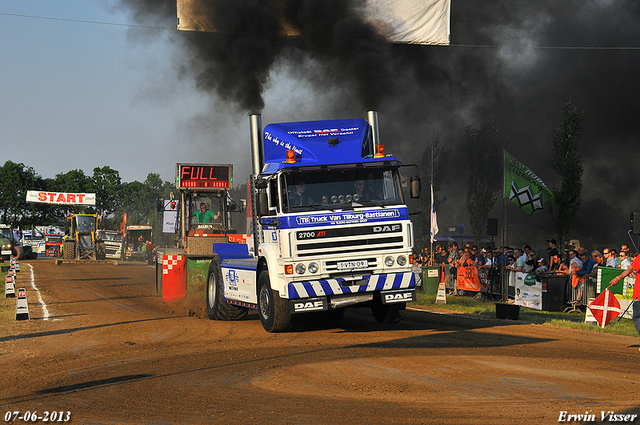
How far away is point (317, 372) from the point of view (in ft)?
26.0

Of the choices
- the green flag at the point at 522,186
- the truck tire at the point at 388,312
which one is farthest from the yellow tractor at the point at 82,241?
the truck tire at the point at 388,312

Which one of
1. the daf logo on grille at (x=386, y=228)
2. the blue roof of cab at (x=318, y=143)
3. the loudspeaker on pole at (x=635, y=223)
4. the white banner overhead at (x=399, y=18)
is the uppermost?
the white banner overhead at (x=399, y=18)

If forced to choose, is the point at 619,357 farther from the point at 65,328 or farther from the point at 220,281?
the point at 65,328

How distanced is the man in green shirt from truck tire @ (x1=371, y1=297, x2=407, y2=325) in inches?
305

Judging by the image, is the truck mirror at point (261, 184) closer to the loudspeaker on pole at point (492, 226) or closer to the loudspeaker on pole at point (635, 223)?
the loudspeaker on pole at point (492, 226)

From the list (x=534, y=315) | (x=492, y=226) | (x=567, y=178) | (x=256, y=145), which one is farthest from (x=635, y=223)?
(x=567, y=178)

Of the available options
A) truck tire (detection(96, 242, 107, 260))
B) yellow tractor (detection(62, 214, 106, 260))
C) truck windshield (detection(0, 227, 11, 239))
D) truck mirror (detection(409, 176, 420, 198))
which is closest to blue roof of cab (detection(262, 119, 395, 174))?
truck mirror (detection(409, 176, 420, 198))

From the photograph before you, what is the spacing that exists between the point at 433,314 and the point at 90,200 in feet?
160

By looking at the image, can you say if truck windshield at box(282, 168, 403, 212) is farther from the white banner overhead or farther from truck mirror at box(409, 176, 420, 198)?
the white banner overhead

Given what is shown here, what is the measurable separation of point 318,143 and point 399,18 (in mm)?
8041

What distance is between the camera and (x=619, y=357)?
30.1 ft

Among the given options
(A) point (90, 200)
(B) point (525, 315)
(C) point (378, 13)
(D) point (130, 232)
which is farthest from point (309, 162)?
(D) point (130, 232)

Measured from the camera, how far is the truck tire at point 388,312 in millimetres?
11930

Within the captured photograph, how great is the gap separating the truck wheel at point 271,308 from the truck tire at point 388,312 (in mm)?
1747
